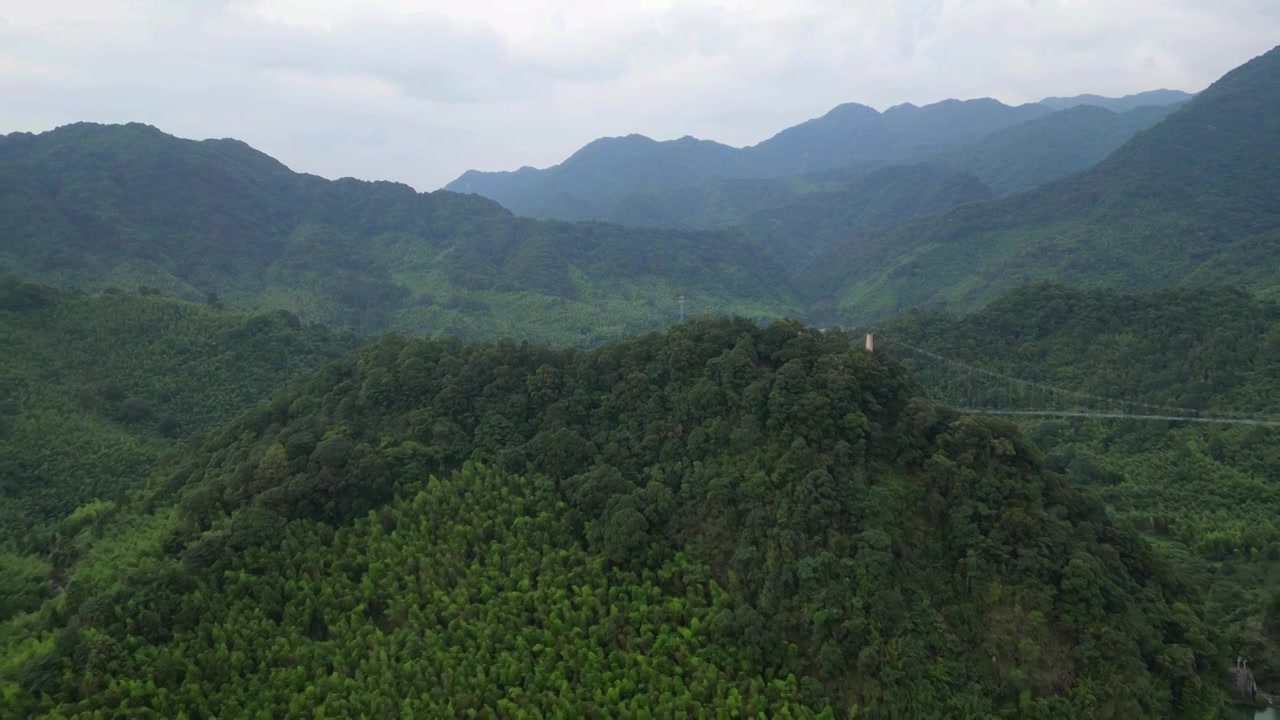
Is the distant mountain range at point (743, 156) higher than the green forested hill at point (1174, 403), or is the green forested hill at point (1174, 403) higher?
the distant mountain range at point (743, 156)

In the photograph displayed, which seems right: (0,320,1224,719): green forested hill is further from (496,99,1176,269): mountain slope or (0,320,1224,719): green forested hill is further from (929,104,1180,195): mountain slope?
(929,104,1180,195): mountain slope

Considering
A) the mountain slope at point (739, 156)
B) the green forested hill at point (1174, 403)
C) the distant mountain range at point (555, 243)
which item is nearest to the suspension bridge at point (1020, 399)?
the green forested hill at point (1174, 403)

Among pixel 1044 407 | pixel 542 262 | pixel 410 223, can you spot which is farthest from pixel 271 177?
pixel 1044 407

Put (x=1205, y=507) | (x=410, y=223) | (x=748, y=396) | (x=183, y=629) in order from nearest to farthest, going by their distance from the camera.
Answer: (x=183, y=629) → (x=748, y=396) → (x=1205, y=507) → (x=410, y=223)

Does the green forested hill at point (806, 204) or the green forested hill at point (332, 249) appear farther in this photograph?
the green forested hill at point (806, 204)

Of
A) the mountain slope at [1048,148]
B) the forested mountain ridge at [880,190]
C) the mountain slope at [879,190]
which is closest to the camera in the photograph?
the forested mountain ridge at [880,190]

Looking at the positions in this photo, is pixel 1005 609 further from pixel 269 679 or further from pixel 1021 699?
pixel 269 679

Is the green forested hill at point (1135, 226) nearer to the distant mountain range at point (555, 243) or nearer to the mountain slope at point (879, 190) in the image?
the distant mountain range at point (555, 243)
